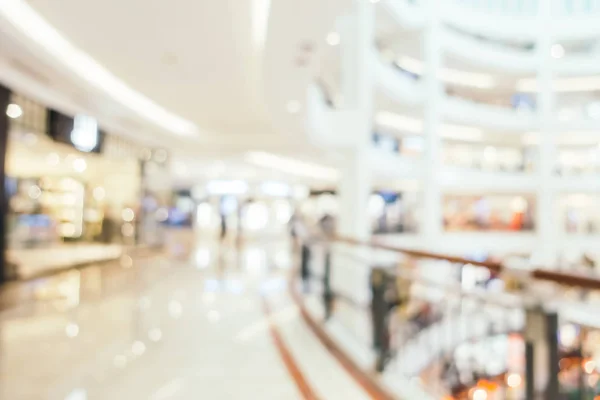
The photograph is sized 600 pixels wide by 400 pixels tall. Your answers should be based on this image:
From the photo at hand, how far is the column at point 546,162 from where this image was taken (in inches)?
771

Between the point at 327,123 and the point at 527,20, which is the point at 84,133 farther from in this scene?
the point at 527,20

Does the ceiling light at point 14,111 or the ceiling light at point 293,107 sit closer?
the ceiling light at point 14,111

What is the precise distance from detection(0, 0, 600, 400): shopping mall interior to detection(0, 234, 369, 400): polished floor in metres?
0.03

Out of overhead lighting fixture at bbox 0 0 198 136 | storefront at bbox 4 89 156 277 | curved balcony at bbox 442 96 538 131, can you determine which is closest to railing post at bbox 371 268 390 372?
overhead lighting fixture at bbox 0 0 198 136

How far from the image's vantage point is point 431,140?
16.7 m

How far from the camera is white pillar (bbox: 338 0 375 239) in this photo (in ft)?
29.5

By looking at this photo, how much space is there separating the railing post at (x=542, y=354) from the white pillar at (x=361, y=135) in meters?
6.91

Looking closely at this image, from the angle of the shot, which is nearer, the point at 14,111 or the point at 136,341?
the point at 136,341

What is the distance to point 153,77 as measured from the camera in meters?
6.65

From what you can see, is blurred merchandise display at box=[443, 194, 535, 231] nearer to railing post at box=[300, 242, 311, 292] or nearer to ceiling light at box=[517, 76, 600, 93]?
ceiling light at box=[517, 76, 600, 93]

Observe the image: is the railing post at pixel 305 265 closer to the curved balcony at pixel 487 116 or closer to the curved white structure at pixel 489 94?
the curved white structure at pixel 489 94

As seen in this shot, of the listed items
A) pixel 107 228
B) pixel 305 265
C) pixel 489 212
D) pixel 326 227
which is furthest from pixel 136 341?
pixel 489 212

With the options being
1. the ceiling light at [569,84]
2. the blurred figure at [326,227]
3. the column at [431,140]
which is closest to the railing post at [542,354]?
the blurred figure at [326,227]

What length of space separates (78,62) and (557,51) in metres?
21.0
